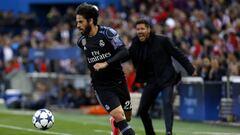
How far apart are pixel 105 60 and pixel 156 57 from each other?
2.53 meters

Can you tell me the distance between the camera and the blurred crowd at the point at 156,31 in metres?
20.9

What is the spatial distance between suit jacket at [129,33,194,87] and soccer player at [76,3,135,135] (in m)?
2.09

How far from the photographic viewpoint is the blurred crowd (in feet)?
68.5

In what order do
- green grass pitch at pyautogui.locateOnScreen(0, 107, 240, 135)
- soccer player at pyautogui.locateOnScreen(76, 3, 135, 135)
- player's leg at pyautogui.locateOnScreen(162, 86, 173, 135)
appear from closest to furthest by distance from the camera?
soccer player at pyautogui.locateOnScreen(76, 3, 135, 135)
player's leg at pyautogui.locateOnScreen(162, 86, 173, 135)
green grass pitch at pyautogui.locateOnScreen(0, 107, 240, 135)

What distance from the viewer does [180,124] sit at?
18.4 meters

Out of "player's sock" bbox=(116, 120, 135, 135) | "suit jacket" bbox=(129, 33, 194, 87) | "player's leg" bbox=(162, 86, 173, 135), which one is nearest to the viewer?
"player's sock" bbox=(116, 120, 135, 135)

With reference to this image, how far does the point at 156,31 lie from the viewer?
24281mm

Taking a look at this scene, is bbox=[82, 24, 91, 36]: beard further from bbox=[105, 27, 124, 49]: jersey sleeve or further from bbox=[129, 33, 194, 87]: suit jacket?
bbox=[129, 33, 194, 87]: suit jacket

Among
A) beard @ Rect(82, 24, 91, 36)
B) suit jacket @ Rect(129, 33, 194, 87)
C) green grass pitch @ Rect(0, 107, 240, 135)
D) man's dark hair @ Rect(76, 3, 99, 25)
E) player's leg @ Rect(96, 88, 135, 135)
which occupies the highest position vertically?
man's dark hair @ Rect(76, 3, 99, 25)

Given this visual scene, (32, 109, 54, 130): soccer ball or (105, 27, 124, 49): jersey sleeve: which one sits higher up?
(105, 27, 124, 49): jersey sleeve

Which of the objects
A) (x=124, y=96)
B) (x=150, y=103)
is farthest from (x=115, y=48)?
(x=150, y=103)

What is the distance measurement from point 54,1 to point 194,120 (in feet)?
57.2

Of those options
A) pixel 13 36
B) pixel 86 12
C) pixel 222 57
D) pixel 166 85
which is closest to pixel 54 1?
pixel 13 36

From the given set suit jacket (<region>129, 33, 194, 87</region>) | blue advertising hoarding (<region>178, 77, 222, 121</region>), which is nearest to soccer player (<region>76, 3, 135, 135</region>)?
suit jacket (<region>129, 33, 194, 87</region>)
